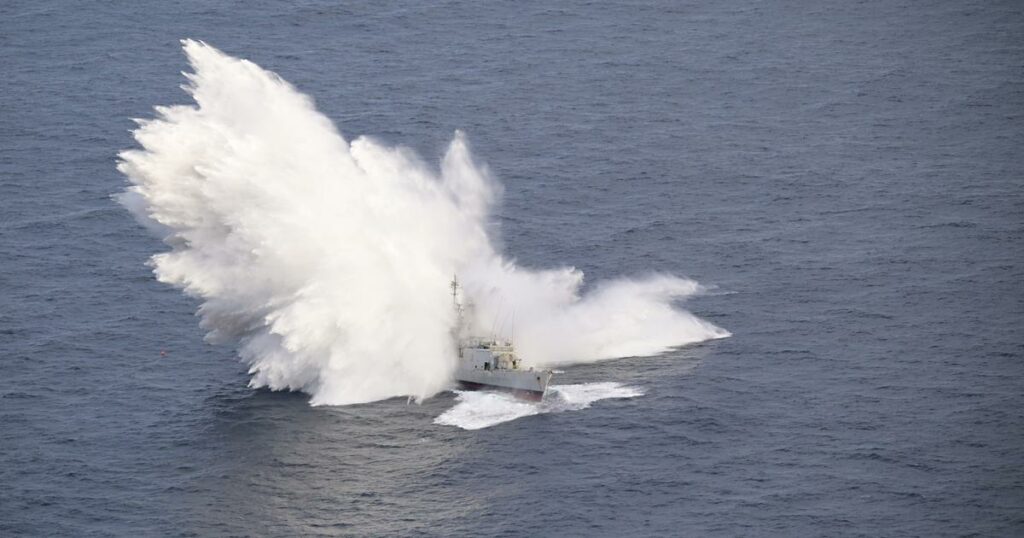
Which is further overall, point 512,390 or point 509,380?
point 509,380

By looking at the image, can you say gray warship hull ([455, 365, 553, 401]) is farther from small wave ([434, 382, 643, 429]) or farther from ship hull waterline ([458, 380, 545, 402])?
small wave ([434, 382, 643, 429])

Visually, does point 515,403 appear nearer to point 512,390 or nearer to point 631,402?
point 512,390

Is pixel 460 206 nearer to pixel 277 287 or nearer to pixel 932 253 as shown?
pixel 277 287

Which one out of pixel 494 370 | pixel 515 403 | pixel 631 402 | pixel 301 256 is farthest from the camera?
pixel 494 370

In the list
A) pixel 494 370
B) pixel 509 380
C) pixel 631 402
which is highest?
pixel 494 370

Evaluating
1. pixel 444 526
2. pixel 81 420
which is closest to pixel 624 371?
pixel 444 526

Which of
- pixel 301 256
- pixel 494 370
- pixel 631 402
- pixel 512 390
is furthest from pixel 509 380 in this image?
pixel 301 256

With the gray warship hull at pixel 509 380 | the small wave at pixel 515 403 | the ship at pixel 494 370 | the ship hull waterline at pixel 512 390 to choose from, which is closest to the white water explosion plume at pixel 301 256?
the ship at pixel 494 370
